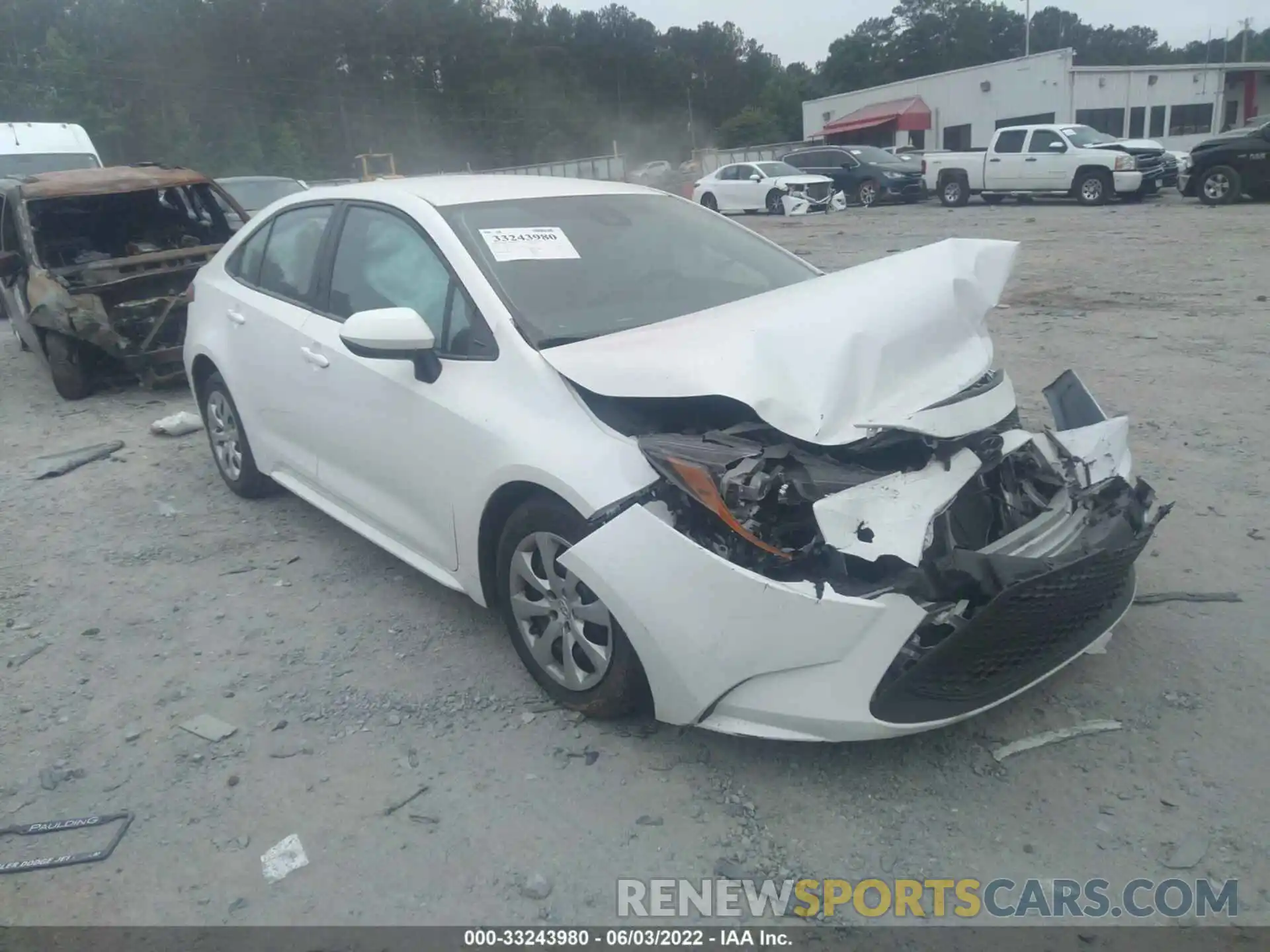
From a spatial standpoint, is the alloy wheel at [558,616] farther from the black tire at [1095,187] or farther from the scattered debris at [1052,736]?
the black tire at [1095,187]

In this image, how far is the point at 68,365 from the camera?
8.14 meters

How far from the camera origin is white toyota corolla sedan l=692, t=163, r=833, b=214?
77.8 feet

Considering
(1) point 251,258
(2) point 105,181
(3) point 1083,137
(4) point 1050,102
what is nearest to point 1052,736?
(1) point 251,258

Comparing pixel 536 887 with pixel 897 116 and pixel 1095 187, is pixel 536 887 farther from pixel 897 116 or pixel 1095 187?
pixel 897 116

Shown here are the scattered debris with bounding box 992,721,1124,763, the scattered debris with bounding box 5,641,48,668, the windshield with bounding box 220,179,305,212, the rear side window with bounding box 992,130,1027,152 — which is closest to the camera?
the scattered debris with bounding box 992,721,1124,763

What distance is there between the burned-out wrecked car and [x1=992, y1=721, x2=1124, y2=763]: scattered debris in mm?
6537

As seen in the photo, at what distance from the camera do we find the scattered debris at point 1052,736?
2.98 m

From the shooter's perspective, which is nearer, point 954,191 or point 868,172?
point 954,191

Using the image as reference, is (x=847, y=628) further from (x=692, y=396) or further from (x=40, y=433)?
(x=40, y=433)

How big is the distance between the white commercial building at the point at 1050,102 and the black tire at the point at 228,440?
36127 millimetres

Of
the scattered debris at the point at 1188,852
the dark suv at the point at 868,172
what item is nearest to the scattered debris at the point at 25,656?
the scattered debris at the point at 1188,852

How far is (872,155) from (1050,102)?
14.7 metres

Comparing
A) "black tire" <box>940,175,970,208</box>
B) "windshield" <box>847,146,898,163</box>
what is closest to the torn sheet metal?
"black tire" <box>940,175,970,208</box>
